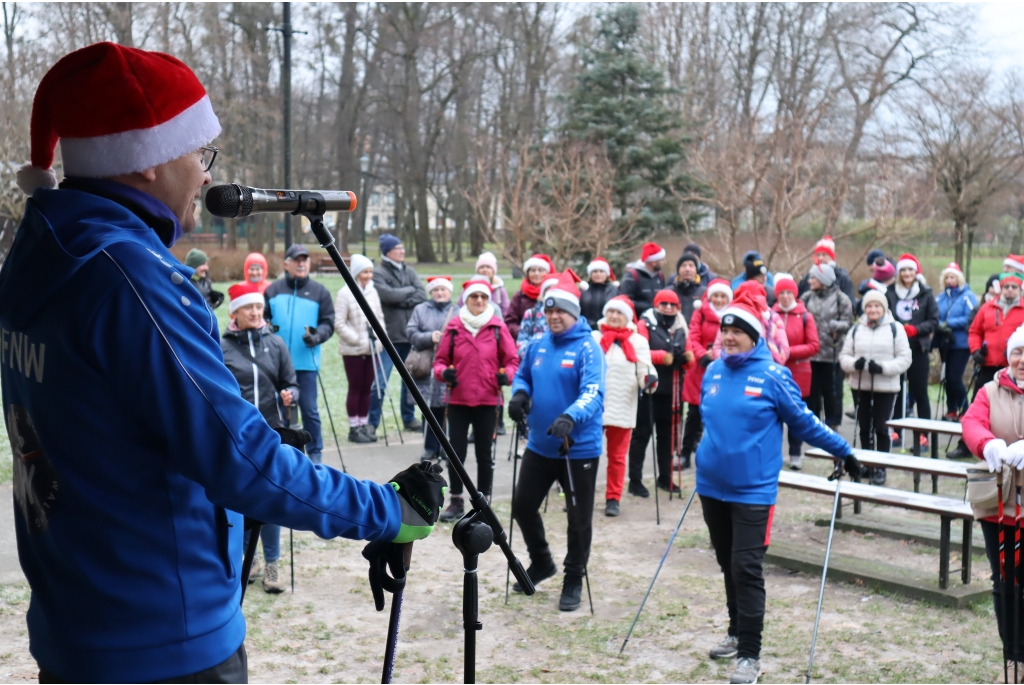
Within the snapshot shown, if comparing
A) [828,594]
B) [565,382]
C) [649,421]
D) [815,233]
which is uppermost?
[815,233]

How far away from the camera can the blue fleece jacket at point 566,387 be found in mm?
6648

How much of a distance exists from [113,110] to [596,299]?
9.46 m

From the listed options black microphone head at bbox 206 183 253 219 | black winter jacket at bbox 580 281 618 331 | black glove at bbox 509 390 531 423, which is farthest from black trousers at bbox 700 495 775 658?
black winter jacket at bbox 580 281 618 331

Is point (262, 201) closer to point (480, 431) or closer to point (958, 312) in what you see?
point (480, 431)

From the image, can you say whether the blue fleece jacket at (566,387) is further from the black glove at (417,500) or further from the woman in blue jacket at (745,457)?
the black glove at (417,500)

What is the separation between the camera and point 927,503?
722 cm

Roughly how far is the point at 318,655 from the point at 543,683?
128 centimetres

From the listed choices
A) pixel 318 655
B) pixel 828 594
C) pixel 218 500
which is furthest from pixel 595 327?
pixel 218 500

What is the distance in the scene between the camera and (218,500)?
2080mm

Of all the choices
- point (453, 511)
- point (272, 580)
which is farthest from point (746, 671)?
point (453, 511)

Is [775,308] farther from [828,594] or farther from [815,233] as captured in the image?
[815,233]

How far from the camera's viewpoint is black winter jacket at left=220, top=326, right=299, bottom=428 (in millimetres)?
6801

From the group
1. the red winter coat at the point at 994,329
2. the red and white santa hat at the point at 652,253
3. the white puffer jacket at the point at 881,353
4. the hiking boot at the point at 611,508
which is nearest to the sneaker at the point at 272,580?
the hiking boot at the point at 611,508

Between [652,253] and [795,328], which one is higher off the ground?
[652,253]
